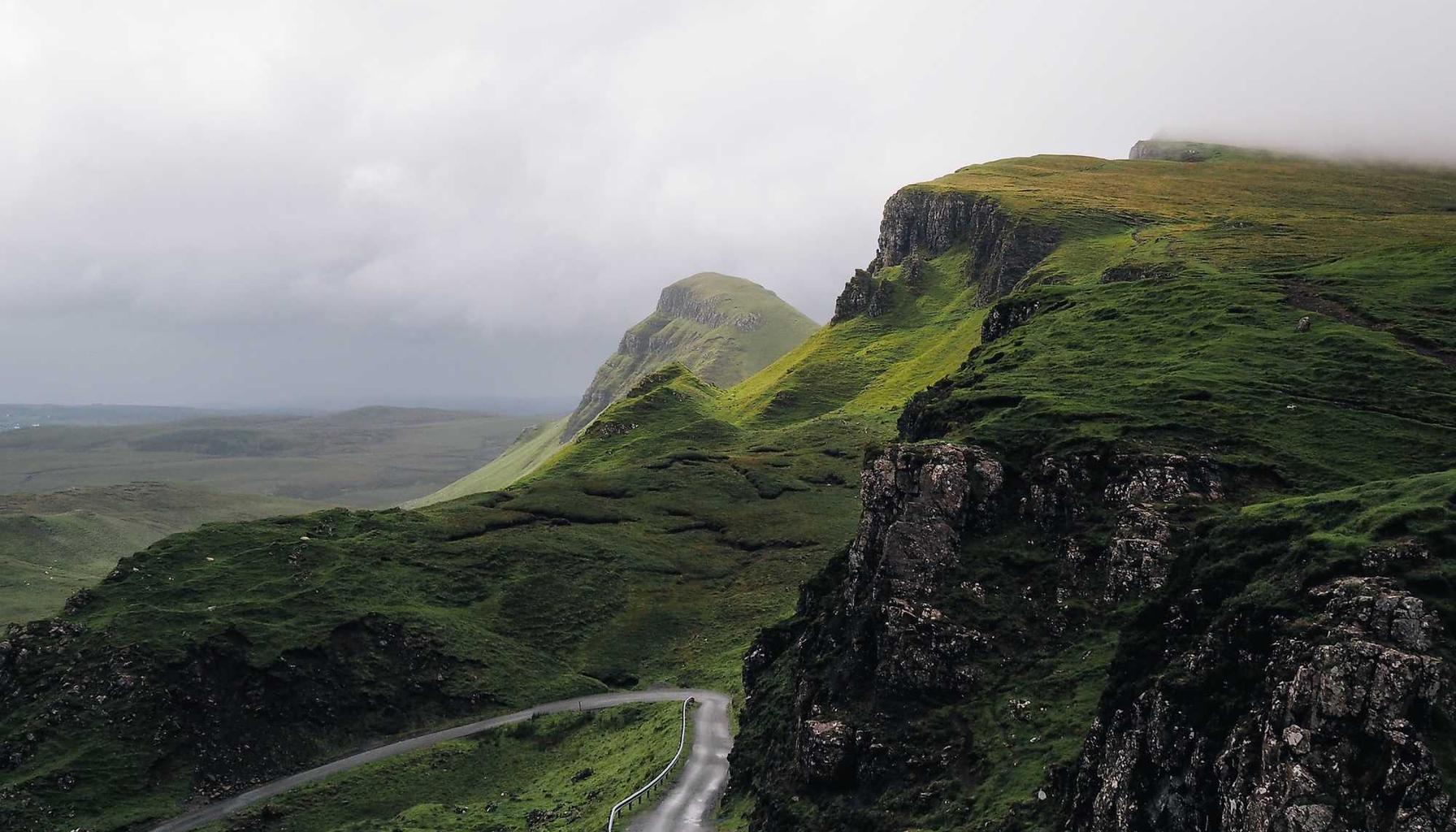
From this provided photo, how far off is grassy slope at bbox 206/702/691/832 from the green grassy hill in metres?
9.72

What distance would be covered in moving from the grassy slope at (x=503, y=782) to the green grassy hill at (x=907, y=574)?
9.72m

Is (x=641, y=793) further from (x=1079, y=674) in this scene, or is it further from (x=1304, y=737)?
(x=1304, y=737)

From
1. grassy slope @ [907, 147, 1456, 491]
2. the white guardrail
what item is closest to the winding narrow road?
the white guardrail

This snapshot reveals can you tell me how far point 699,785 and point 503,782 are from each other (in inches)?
980

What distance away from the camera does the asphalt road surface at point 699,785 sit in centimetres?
6288

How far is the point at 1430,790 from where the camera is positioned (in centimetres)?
2752

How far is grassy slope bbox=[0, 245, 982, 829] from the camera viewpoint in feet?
294

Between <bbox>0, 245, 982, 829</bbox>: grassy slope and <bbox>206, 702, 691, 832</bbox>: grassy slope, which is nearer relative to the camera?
<bbox>206, 702, 691, 832</bbox>: grassy slope

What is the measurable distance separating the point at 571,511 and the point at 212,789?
73843 mm

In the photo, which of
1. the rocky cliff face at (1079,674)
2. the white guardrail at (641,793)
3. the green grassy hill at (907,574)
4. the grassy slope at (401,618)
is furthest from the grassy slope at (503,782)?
the rocky cliff face at (1079,674)

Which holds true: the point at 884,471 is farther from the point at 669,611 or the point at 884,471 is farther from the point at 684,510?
the point at 684,510

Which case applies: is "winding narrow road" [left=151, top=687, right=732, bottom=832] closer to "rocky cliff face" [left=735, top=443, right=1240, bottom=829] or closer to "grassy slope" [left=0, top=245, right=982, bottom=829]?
"grassy slope" [left=0, top=245, right=982, bottom=829]

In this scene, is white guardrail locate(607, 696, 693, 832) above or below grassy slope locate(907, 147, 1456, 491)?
below

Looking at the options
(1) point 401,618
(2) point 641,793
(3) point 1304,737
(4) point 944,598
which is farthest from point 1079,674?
(1) point 401,618
